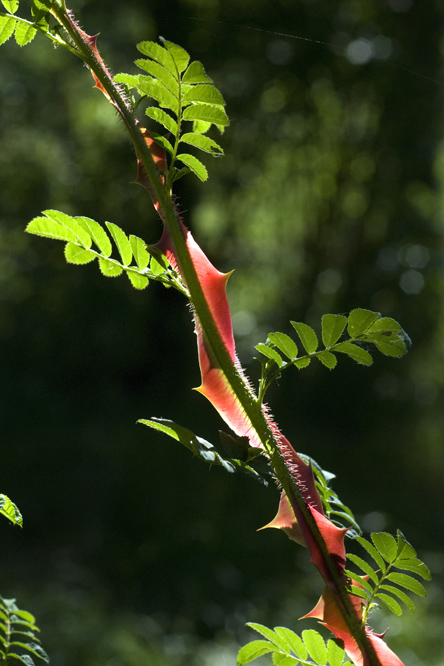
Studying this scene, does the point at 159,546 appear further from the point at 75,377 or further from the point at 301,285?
the point at 301,285

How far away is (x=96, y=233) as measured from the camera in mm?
345

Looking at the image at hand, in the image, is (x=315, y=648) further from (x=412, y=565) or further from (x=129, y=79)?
(x=129, y=79)

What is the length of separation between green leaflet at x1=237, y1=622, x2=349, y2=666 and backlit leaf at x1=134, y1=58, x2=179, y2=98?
27 centimetres

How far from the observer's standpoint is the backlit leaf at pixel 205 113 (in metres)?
0.32

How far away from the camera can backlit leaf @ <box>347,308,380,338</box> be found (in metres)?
0.33

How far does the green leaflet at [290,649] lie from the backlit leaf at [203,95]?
0.84ft

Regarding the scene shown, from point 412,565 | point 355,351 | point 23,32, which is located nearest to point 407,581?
point 412,565

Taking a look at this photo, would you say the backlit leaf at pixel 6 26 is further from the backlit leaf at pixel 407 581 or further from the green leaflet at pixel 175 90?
the backlit leaf at pixel 407 581

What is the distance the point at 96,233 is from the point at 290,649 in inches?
9.5

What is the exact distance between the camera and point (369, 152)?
426cm

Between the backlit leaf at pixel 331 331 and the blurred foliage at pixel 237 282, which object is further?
the blurred foliage at pixel 237 282

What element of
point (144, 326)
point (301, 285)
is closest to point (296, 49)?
point (301, 285)

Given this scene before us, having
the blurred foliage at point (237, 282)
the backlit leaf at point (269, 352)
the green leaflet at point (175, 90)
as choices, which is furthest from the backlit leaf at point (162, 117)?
the blurred foliage at point (237, 282)

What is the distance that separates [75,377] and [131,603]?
2.08 m
